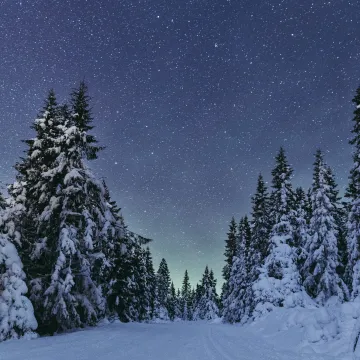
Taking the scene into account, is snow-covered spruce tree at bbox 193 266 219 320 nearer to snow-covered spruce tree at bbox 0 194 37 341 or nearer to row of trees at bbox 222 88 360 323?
row of trees at bbox 222 88 360 323

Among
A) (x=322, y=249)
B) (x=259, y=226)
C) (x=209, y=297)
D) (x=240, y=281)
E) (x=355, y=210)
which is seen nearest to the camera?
(x=355, y=210)

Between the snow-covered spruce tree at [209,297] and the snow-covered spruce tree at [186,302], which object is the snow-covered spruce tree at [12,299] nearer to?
the snow-covered spruce tree at [209,297]

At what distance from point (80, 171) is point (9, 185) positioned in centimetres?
669

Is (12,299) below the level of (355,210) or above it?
below

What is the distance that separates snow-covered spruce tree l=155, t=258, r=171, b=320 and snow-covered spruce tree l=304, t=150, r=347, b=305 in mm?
40739

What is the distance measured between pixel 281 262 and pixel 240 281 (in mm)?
14640

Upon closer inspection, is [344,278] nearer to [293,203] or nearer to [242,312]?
[293,203]

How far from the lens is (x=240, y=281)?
4244cm

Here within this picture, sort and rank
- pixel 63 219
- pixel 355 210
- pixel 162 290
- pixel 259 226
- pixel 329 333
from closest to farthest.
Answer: pixel 329 333 < pixel 63 219 < pixel 355 210 < pixel 259 226 < pixel 162 290

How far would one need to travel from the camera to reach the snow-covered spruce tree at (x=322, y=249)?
29.3 m

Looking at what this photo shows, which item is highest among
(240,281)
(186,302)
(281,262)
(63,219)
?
(63,219)

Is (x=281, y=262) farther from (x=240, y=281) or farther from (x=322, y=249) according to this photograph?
(x=240, y=281)

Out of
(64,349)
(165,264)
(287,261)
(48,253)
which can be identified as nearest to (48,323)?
(48,253)

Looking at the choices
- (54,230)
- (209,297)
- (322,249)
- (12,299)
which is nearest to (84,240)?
(54,230)
